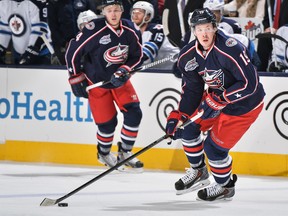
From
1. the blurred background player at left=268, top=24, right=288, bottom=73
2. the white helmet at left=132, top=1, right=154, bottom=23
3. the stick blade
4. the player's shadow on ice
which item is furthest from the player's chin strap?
the stick blade

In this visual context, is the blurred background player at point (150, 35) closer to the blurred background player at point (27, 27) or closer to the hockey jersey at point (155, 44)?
the hockey jersey at point (155, 44)

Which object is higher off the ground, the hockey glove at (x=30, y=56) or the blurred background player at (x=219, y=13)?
the blurred background player at (x=219, y=13)

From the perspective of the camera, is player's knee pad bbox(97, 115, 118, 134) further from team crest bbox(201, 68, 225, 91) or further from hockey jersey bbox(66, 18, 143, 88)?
team crest bbox(201, 68, 225, 91)

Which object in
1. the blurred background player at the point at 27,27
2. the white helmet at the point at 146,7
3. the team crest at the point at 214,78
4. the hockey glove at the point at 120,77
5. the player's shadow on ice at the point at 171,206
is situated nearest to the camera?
the player's shadow on ice at the point at 171,206

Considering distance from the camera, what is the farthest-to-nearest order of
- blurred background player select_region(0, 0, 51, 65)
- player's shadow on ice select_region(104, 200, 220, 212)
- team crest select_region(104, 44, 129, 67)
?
blurred background player select_region(0, 0, 51, 65) → team crest select_region(104, 44, 129, 67) → player's shadow on ice select_region(104, 200, 220, 212)

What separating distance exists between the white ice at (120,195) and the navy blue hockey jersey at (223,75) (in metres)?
0.63

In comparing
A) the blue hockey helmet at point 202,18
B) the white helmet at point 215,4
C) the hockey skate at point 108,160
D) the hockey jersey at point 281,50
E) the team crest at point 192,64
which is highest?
Answer: the blue hockey helmet at point 202,18

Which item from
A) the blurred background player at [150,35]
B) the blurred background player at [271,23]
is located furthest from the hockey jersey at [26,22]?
the blurred background player at [271,23]

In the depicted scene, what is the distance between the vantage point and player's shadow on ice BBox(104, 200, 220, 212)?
6451 mm

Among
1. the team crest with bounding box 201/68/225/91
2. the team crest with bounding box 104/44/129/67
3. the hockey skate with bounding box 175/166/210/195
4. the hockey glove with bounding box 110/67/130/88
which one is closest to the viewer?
the team crest with bounding box 201/68/225/91

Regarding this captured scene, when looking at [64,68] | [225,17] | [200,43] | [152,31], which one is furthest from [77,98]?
[200,43]

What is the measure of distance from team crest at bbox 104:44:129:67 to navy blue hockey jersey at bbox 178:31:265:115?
1578mm

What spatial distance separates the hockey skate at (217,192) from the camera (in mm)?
6875

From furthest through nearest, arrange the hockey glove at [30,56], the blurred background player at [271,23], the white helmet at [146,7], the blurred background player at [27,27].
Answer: the blurred background player at [27,27], the hockey glove at [30,56], the white helmet at [146,7], the blurred background player at [271,23]
